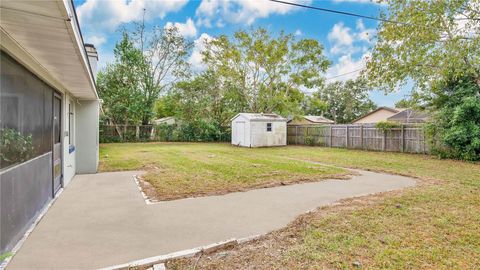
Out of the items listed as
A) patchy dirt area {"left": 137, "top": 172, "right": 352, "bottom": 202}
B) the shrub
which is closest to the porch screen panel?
patchy dirt area {"left": 137, "top": 172, "right": 352, "bottom": 202}

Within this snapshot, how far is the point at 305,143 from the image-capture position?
1834 cm

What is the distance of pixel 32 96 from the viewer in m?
3.56

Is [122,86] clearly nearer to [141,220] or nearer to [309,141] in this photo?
[309,141]

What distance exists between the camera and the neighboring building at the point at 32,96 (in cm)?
208

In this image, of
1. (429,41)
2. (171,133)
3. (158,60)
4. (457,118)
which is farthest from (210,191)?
(158,60)

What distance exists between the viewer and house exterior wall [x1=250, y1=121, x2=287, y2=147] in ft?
55.0

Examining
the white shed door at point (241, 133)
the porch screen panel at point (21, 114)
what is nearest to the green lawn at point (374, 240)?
the porch screen panel at point (21, 114)

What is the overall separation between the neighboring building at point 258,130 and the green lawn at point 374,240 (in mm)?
12217

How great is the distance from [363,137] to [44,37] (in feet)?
50.1

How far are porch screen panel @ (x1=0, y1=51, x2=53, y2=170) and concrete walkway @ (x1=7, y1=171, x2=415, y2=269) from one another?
0.97m

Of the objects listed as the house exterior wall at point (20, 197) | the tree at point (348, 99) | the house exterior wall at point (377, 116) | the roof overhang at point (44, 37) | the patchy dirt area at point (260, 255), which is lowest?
the patchy dirt area at point (260, 255)

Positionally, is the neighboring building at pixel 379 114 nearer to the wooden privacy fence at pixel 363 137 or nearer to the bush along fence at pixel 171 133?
the wooden privacy fence at pixel 363 137

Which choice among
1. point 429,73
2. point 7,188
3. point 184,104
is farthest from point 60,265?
point 184,104

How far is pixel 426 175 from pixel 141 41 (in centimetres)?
Result: 2039
